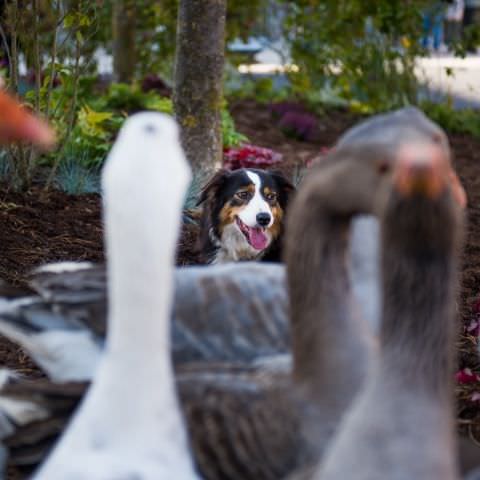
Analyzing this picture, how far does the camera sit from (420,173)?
7.52 ft

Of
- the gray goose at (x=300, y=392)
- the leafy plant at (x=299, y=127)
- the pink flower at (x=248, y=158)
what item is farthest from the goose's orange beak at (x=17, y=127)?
the leafy plant at (x=299, y=127)

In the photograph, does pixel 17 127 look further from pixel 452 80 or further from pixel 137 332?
pixel 452 80

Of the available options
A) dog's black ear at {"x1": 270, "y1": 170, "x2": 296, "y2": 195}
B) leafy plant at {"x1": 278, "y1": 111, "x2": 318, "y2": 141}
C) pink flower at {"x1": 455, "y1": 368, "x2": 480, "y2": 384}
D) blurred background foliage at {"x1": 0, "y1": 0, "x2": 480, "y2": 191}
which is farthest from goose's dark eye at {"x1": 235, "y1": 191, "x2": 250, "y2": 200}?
leafy plant at {"x1": 278, "y1": 111, "x2": 318, "y2": 141}

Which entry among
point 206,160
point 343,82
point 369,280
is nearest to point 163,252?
point 369,280

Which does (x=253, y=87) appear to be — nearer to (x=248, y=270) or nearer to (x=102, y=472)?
(x=248, y=270)

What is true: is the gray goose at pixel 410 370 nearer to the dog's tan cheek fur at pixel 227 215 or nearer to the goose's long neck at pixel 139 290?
the goose's long neck at pixel 139 290

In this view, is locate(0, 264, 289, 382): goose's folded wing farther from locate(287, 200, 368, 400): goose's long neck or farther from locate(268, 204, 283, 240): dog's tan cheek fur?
locate(268, 204, 283, 240): dog's tan cheek fur

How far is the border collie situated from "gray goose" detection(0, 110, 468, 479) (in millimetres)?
3466

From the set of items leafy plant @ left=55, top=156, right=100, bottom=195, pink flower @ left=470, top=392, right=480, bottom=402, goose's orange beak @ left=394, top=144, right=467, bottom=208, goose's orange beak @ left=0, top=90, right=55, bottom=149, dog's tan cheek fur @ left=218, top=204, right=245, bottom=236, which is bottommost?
Answer: pink flower @ left=470, top=392, right=480, bottom=402

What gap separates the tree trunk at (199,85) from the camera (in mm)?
7633

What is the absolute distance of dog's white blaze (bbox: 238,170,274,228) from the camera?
641 centimetres

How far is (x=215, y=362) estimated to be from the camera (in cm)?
331

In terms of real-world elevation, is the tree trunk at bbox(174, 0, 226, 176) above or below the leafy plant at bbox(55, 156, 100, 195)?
above

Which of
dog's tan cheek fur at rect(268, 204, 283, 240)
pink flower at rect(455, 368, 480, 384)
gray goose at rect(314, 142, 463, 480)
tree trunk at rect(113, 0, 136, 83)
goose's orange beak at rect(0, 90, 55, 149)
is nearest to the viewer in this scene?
gray goose at rect(314, 142, 463, 480)
